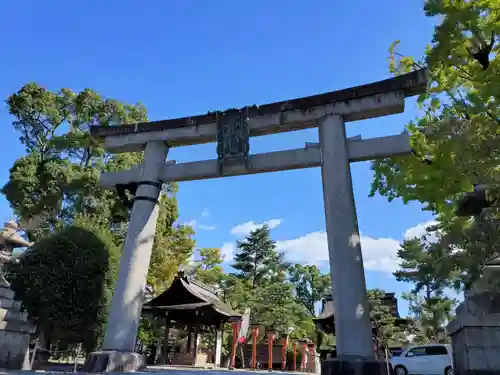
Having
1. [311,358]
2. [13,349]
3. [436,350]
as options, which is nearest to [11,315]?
[13,349]

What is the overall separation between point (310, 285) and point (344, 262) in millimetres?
41200

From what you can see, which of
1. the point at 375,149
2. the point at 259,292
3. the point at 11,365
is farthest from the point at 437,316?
the point at 11,365

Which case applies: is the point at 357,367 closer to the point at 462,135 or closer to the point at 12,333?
the point at 462,135

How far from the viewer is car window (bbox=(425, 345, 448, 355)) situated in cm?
1399

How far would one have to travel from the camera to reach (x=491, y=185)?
238 inches

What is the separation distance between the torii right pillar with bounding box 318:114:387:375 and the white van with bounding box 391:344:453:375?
806 cm

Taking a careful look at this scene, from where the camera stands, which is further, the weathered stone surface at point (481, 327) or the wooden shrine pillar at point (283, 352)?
the wooden shrine pillar at point (283, 352)

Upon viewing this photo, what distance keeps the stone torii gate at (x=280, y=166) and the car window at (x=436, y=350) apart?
8626 mm

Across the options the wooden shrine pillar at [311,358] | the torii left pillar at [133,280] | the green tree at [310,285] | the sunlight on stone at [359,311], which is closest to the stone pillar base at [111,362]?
the torii left pillar at [133,280]

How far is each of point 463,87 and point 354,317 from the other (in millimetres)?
5603

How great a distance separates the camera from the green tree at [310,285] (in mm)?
46094

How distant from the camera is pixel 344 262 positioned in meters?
7.87

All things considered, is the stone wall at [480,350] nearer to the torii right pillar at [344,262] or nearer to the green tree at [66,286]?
the torii right pillar at [344,262]

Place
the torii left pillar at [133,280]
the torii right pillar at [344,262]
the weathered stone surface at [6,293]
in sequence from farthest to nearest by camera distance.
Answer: the weathered stone surface at [6,293], the torii left pillar at [133,280], the torii right pillar at [344,262]
